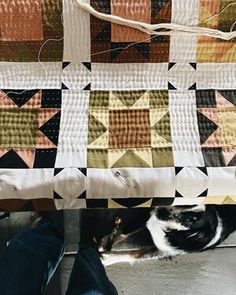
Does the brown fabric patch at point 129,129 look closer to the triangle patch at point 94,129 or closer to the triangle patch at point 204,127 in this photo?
the triangle patch at point 94,129

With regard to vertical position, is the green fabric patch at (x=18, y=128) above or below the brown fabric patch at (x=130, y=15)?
below

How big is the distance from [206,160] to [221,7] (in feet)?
1.39

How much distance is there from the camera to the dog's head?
129 centimetres

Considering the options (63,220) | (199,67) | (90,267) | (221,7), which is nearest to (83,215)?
(63,220)

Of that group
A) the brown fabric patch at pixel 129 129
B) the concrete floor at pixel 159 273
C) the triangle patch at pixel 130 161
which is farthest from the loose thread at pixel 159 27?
the concrete floor at pixel 159 273

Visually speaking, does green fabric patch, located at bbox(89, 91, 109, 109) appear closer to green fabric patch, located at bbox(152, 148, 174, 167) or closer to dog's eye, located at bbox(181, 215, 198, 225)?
green fabric patch, located at bbox(152, 148, 174, 167)

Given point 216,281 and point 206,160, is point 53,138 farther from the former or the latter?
point 216,281

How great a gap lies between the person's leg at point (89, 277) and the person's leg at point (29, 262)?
66 mm

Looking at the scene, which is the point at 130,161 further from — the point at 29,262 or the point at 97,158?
the point at 29,262

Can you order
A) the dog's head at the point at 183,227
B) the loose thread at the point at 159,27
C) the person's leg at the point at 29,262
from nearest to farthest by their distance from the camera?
the person's leg at the point at 29,262
the loose thread at the point at 159,27
the dog's head at the point at 183,227

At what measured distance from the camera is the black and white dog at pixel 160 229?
1298 millimetres

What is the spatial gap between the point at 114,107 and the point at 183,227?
41 cm

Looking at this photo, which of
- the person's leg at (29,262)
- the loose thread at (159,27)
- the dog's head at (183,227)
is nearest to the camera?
the person's leg at (29,262)

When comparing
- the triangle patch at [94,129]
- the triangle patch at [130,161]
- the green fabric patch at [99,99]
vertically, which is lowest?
the triangle patch at [130,161]
